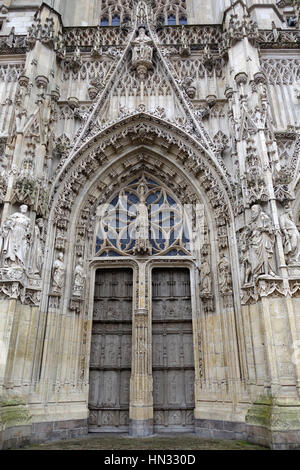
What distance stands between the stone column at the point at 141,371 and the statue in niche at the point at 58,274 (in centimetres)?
199

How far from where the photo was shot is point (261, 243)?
7.71 meters

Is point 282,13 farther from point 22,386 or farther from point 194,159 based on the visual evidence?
point 22,386

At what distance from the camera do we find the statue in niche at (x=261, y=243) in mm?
7527

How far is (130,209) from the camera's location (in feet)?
34.9

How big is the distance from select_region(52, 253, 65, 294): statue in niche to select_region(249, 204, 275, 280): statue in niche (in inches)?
181

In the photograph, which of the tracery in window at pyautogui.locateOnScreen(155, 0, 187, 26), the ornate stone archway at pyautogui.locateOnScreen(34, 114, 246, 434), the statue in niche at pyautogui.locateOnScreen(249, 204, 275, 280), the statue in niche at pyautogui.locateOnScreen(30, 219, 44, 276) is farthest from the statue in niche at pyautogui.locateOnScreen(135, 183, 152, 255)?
the tracery in window at pyautogui.locateOnScreen(155, 0, 187, 26)

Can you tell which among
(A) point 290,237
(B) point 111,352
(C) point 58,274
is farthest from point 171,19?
(B) point 111,352

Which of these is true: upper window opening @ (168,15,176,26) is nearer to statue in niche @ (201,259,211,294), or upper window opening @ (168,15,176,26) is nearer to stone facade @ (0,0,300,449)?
stone facade @ (0,0,300,449)

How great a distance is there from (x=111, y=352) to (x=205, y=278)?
3084 mm

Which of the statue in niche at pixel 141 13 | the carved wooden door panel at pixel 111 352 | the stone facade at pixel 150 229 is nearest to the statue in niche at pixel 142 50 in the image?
the stone facade at pixel 150 229

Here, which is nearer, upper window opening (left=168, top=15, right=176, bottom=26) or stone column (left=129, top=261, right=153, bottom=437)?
stone column (left=129, top=261, right=153, bottom=437)

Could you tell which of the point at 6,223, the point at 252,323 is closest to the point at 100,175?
the point at 6,223

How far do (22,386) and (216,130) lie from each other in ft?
27.2

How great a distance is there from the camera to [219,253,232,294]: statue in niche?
8.63 meters
